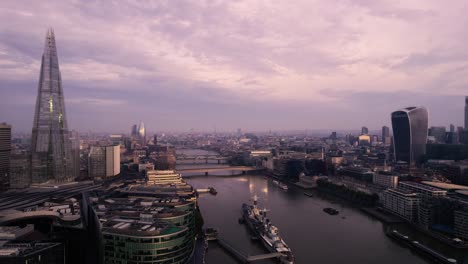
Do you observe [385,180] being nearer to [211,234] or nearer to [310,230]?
[310,230]

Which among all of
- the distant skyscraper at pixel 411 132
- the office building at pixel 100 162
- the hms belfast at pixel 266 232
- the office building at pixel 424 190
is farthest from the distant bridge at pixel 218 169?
the office building at pixel 424 190

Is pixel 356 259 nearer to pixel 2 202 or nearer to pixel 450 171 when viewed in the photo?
pixel 2 202

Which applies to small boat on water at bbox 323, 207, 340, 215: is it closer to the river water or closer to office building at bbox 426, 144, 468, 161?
the river water

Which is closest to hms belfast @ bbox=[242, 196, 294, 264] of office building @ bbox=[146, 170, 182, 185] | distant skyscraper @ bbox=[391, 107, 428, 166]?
office building @ bbox=[146, 170, 182, 185]

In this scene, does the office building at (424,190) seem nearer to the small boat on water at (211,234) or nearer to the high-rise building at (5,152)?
the small boat on water at (211,234)

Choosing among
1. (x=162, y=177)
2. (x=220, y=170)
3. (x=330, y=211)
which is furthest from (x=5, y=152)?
(x=330, y=211)
